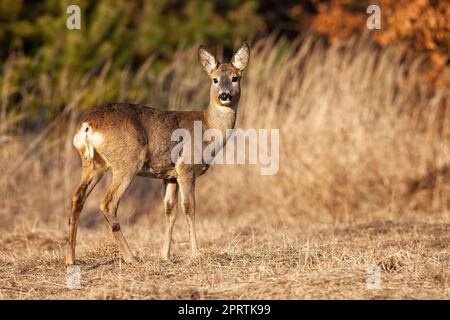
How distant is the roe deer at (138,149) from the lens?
23.8 ft

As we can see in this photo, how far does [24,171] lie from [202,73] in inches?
143

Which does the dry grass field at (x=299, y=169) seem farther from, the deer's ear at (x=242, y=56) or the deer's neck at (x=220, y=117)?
the deer's ear at (x=242, y=56)

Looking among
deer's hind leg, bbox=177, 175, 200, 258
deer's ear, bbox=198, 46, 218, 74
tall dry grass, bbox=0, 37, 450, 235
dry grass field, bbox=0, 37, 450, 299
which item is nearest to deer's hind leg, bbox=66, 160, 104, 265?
deer's hind leg, bbox=177, 175, 200, 258

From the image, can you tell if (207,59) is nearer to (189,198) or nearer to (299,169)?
(189,198)

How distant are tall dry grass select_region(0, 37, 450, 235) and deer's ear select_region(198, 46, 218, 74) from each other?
3.50 m

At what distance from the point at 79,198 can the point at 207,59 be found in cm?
212

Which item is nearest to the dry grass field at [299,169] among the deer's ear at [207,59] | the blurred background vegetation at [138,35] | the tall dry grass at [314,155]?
the tall dry grass at [314,155]

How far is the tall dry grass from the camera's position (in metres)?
12.4

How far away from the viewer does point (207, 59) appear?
8617 mm

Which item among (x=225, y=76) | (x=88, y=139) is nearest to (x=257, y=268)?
(x=88, y=139)

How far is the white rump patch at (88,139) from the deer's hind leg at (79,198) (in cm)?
12

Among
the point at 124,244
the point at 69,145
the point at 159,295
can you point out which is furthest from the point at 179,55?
the point at 159,295
